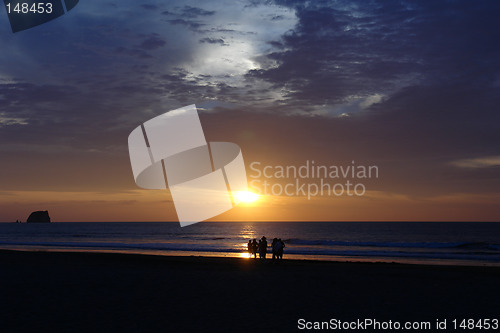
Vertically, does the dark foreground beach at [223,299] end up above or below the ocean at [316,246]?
below

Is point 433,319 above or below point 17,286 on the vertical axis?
below

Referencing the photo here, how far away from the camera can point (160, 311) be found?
1198cm

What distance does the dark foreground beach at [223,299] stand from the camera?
422 inches

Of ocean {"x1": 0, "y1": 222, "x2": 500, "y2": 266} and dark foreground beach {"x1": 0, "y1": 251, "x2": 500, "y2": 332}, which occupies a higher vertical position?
ocean {"x1": 0, "y1": 222, "x2": 500, "y2": 266}

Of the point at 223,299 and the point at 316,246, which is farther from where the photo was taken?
the point at 316,246

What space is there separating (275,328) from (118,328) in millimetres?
3421

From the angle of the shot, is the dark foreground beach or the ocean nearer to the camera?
the dark foreground beach

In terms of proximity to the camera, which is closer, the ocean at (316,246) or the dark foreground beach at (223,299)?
the dark foreground beach at (223,299)

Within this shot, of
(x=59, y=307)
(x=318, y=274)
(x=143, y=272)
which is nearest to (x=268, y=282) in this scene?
(x=318, y=274)

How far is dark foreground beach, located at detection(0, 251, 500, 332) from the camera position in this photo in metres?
10.7

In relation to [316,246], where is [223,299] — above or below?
below

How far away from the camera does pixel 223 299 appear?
46.2ft

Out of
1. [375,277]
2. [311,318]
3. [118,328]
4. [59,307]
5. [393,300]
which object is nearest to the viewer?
[118,328]

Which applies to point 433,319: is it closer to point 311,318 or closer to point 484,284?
point 311,318
